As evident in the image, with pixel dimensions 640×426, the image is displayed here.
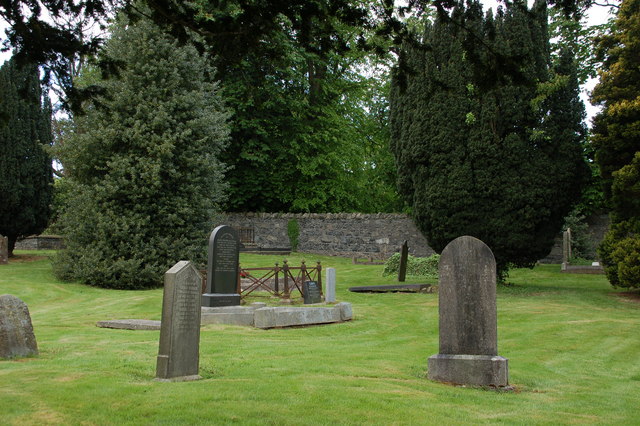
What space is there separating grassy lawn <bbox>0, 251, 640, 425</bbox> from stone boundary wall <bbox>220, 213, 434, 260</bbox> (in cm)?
1253

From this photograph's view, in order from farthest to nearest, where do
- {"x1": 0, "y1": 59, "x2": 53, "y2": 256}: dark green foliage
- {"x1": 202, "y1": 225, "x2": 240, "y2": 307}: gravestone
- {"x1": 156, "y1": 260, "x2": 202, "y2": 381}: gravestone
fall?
{"x1": 0, "y1": 59, "x2": 53, "y2": 256}: dark green foliage → {"x1": 202, "y1": 225, "x2": 240, "y2": 307}: gravestone → {"x1": 156, "y1": 260, "x2": 202, "y2": 381}: gravestone

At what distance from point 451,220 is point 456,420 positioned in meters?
13.1

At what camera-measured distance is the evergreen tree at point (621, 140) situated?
17.0m

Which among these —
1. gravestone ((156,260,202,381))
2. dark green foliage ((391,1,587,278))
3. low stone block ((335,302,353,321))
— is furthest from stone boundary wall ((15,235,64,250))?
gravestone ((156,260,202,381))

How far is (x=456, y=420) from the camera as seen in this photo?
225 inches

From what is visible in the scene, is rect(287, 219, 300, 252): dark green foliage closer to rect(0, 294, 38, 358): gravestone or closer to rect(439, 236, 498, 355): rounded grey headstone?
rect(0, 294, 38, 358): gravestone

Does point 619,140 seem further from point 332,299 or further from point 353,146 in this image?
point 353,146

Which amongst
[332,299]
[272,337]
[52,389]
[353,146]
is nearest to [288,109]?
[353,146]

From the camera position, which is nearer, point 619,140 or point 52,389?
point 52,389

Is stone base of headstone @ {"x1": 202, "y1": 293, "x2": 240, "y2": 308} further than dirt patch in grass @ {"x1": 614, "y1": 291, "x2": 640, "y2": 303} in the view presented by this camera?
No

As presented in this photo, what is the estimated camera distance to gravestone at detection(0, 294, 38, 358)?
8.44 meters

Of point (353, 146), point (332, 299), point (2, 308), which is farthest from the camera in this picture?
point (353, 146)

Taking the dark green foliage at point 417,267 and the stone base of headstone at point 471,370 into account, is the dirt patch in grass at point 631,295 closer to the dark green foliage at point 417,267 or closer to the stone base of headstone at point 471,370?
the dark green foliage at point 417,267

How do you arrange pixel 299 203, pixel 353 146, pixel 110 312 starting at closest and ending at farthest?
pixel 110 312, pixel 299 203, pixel 353 146
